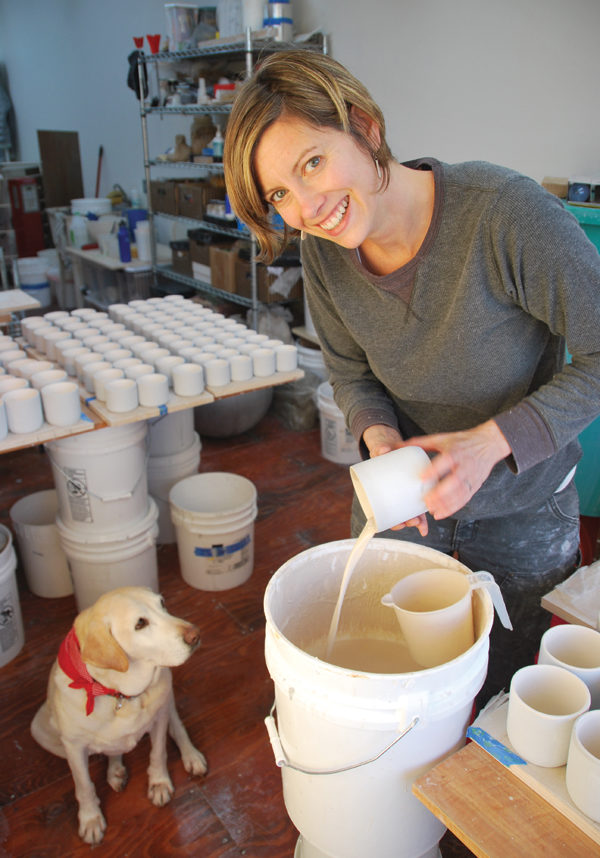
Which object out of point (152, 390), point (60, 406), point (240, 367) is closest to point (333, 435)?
point (240, 367)

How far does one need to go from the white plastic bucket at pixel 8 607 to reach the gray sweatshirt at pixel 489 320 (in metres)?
1.34

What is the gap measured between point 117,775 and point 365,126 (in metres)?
1.75

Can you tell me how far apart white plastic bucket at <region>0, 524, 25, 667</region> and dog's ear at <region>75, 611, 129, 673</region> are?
0.69 m

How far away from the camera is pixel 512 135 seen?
290 centimetres

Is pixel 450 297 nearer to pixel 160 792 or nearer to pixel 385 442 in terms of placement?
pixel 385 442

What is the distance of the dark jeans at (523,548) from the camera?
1390mm

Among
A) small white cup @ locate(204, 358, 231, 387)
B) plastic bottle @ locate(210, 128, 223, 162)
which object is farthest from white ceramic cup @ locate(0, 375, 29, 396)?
plastic bottle @ locate(210, 128, 223, 162)

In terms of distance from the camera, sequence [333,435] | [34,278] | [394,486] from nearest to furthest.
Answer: [394,486], [333,435], [34,278]

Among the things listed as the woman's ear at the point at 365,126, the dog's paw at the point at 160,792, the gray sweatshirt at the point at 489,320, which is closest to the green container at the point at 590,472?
the gray sweatshirt at the point at 489,320

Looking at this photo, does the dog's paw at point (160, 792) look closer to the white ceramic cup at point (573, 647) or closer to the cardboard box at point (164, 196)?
the white ceramic cup at point (573, 647)

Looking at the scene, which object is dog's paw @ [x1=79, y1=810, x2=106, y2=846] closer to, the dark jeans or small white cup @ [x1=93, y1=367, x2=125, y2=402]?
the dark jeans

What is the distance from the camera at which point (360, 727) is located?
1.02 metres

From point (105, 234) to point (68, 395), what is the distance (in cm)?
398

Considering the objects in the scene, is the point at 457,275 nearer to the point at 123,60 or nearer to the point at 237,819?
the point at 237,819
